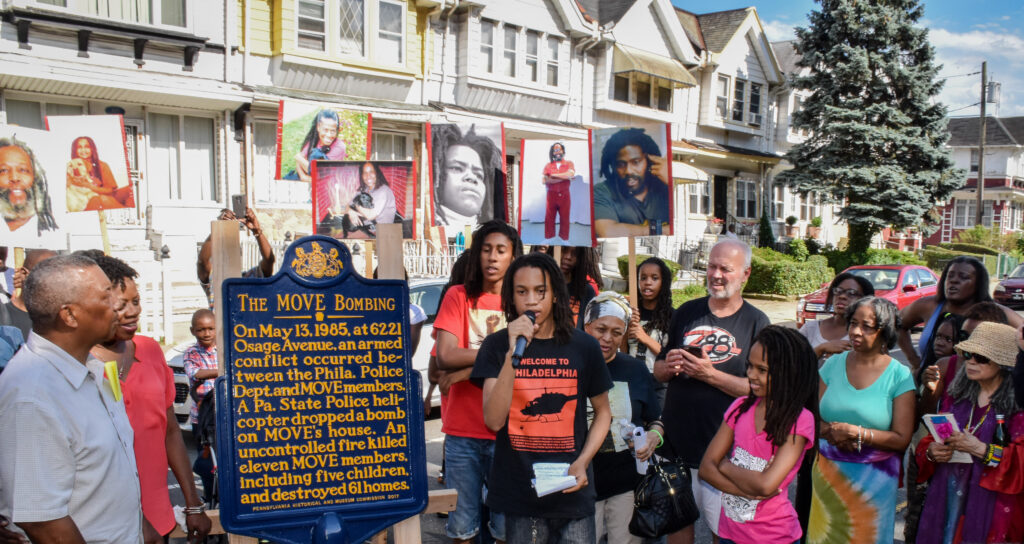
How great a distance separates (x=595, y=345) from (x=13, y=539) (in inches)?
93.6

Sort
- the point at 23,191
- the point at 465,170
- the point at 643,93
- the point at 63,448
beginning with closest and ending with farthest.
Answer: the point at 63,448, the point at 23,191, the point at 465,170, the point at 643,93

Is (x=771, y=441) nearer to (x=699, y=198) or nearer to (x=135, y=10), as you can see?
(x=135, y=10)

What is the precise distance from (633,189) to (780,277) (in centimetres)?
1627

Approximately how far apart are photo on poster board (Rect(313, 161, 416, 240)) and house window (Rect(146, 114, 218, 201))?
30.7 feet

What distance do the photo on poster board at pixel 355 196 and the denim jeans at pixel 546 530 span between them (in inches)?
170

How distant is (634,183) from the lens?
6410 millimetres

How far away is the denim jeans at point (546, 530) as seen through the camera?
335 centimetres

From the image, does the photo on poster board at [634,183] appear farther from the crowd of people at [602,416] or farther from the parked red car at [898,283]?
the parked red car at [898,283]

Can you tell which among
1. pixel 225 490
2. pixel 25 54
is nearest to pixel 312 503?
pixel 225 490

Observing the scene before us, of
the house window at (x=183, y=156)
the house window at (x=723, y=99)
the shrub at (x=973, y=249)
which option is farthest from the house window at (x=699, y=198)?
the shrub at (x=973, y=249)

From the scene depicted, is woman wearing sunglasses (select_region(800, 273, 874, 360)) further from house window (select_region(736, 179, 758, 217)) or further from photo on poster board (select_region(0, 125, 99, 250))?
house window (select_region(736, 179, 758, 217))

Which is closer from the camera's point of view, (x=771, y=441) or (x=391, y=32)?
(x=771, y=441)

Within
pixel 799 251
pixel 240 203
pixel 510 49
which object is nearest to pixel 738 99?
pixel 799 251

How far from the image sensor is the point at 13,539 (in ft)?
8.52
